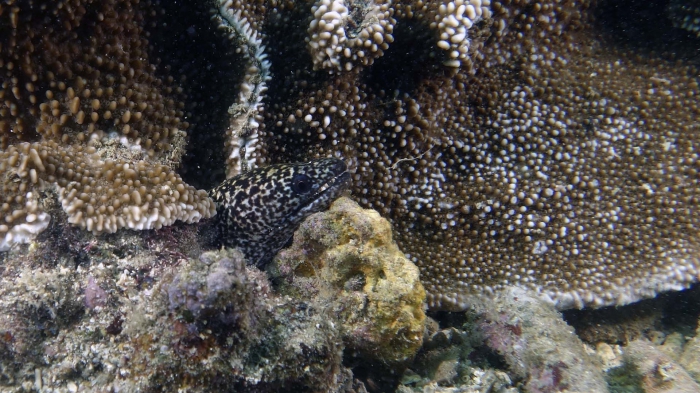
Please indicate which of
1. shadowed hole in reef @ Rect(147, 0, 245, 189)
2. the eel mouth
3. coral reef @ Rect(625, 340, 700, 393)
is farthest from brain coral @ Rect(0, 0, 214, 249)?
coral reef @ Rect(625, 340, 700, 393)

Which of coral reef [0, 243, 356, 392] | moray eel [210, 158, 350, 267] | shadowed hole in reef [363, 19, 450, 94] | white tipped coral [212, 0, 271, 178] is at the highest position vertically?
shadowed hole in reef [363, 19, 450, 94]

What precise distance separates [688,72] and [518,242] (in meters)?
2.57

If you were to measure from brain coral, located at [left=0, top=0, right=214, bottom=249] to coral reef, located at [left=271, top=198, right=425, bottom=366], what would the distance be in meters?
0.98

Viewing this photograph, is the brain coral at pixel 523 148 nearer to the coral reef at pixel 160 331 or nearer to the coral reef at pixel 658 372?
the coral reef at pixel 658 372

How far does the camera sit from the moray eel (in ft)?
10.8

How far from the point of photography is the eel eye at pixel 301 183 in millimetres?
3301

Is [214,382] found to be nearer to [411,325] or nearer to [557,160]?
[411,325]

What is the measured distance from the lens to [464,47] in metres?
3.12

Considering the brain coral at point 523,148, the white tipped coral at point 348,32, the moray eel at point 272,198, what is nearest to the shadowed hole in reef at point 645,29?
the brain coral at point 523,148

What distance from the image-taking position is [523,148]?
3.66 m

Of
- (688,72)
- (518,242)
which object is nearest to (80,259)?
(518,242)

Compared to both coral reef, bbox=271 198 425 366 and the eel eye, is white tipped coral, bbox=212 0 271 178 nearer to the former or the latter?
the eel eye

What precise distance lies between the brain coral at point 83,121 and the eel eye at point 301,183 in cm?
73

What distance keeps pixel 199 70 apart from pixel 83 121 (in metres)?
1.09
